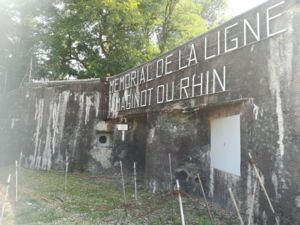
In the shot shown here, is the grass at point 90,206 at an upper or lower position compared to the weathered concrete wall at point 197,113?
lower

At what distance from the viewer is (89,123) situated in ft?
43.0

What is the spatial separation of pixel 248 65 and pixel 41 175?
8.15 metres

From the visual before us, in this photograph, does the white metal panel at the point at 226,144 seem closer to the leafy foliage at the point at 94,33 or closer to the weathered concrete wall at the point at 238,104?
the weathered concrete wall at the point at 238,104

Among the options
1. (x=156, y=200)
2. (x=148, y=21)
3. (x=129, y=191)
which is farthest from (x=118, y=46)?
(x=156, y=200)

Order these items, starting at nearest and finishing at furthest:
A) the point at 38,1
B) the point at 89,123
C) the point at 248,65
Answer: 1. the point at 248,65
2. the point at 89,123
3. the point at 38,1

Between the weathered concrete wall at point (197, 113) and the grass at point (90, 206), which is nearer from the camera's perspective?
the weathered concrete wall at point (197, 113)

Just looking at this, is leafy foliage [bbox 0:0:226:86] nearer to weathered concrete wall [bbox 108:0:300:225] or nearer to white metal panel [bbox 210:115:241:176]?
weathered concrete wall [bbox 108:0:300:225]

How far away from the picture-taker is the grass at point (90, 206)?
6.80 metres

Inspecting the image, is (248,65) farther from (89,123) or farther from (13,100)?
(13,100)

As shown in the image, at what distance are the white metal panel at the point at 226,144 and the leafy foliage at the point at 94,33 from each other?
9.01 m

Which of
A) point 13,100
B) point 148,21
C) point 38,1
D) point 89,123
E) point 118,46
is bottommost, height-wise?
point 89,123

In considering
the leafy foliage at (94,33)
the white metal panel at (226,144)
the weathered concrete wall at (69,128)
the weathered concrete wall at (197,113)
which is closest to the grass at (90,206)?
the weathered concrete wall at (197,113)

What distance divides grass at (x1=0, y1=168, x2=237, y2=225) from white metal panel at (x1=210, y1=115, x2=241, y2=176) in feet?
3.36

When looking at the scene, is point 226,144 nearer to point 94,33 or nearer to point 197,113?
point 197,113
